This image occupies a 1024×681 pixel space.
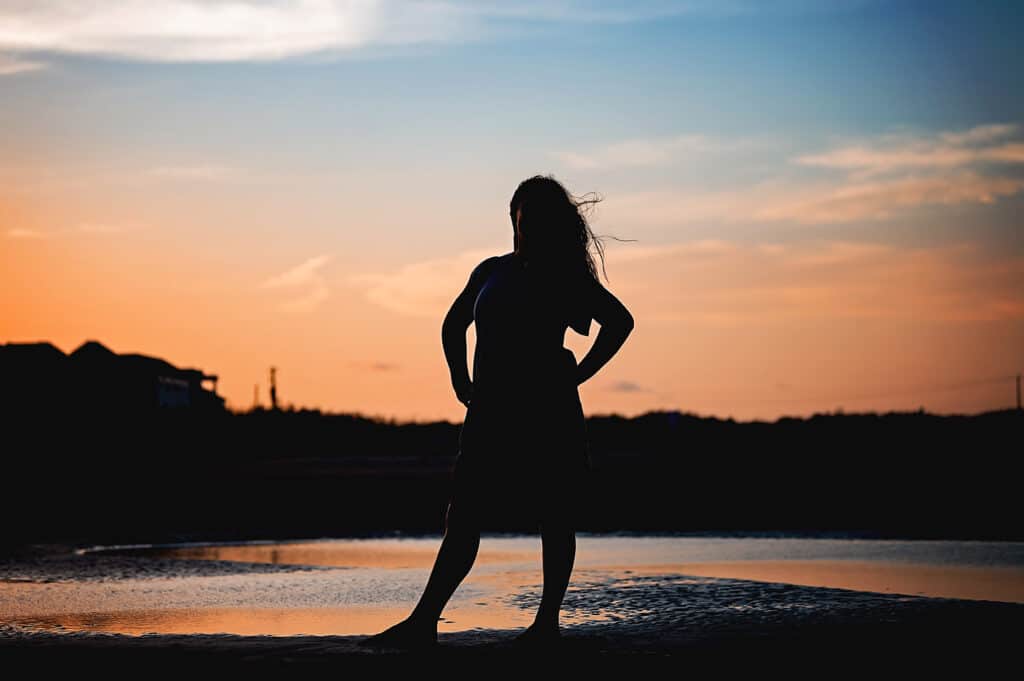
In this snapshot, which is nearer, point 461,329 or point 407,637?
point 407,637

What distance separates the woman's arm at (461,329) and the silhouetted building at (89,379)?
5009 cm

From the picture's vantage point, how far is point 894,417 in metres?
58.7

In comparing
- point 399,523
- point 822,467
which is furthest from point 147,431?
point 399,523

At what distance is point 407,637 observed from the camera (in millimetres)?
6195

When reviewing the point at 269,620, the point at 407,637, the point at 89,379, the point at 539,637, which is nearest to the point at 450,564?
the point at 407,637

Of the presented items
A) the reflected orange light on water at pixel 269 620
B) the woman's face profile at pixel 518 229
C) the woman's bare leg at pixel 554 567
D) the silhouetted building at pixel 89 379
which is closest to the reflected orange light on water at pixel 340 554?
the reflected orange light on water at pixel 269 620

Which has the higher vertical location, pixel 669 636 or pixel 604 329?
pixel 604 329

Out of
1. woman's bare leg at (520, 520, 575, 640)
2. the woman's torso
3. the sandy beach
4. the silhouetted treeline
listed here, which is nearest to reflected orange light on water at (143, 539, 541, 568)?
the silhouetted treeline

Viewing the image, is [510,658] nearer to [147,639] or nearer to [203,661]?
[203,661]

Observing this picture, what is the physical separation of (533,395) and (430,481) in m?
21.2

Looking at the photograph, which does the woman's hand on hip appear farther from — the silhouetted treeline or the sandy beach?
the sandy beach

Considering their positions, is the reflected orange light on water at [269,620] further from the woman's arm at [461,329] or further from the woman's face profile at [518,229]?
the woman's face profile at [518,229]

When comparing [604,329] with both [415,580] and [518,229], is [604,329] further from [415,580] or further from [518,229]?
[415,580]

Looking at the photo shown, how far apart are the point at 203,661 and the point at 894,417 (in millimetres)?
55765
